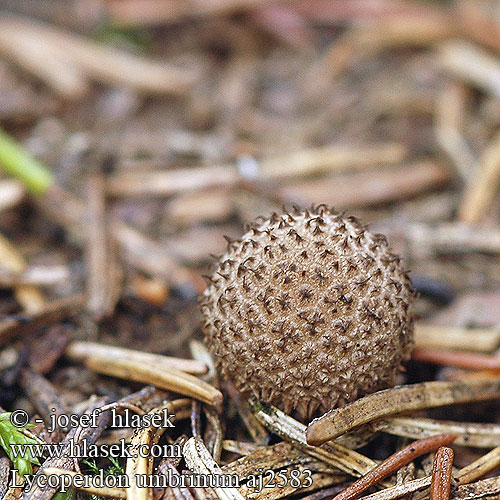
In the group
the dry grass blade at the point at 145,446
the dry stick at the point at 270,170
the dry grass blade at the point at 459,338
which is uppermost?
the dry stick at the point at 270,170

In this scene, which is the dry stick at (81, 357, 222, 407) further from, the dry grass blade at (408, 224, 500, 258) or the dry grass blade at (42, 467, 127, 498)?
the dry grass blade at (408, 224, 500, 258)

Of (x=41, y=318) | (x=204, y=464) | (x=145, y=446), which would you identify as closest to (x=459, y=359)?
(x=204, y=464)

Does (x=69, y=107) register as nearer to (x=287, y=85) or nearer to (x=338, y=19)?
(x=287, y=85)

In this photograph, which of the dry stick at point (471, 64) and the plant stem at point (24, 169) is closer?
the plant stem at point (24, 169)

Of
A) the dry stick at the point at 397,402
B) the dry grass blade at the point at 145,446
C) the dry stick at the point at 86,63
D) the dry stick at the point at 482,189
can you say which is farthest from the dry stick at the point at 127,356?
the dry stick at the point at 86,63

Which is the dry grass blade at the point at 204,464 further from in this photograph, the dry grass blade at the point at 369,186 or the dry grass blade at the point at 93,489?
the dry grass blade at the point at 369,186

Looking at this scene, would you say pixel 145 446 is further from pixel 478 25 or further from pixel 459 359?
pixel 478 25

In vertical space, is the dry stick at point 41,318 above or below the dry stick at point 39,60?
below
